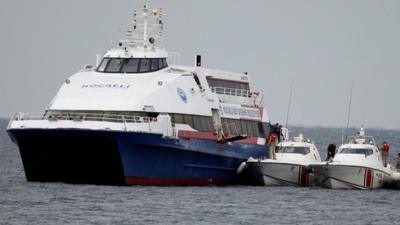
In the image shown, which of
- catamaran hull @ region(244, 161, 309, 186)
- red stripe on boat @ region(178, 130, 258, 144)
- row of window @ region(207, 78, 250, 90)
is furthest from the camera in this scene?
row of window @ region(207, 78, 250, 90)

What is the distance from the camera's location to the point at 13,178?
2452 inches

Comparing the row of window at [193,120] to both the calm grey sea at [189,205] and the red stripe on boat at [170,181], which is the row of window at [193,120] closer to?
the red stripe on boat at [170,181]

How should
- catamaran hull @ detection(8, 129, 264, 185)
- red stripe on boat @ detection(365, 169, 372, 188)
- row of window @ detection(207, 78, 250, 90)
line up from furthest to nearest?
row of window @ detection(207, 78, 250, 90), red stripe on boat @ detection(365, 169, 372, 188), catamaran hull @ detection(8, 129, 264, 185)

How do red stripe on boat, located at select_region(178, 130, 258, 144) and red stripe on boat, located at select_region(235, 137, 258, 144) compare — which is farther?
red stripe on boat, located at select_region(235, 137, 258, 144)

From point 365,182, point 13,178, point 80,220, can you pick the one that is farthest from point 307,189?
point 80,220

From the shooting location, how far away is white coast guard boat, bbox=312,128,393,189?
59.6 m

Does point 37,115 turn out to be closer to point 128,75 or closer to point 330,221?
point 128,75

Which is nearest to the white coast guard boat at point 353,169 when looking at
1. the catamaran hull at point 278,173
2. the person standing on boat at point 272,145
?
the catamaran hull at point 278,173

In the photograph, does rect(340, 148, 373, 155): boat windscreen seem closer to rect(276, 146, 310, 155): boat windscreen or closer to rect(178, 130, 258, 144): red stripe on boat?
rect(276, 146, 310, 155): boat windscreen

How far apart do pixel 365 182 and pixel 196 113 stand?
7943 millimetres

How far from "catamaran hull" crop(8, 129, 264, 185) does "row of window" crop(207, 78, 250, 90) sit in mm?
Result: 4162

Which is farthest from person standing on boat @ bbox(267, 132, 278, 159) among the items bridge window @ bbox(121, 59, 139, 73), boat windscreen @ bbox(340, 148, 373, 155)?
bridge window @ bbox(121, 59, 139, 73)

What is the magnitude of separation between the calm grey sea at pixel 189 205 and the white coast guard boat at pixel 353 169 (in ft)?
2.39

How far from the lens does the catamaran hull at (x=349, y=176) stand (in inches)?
2344
